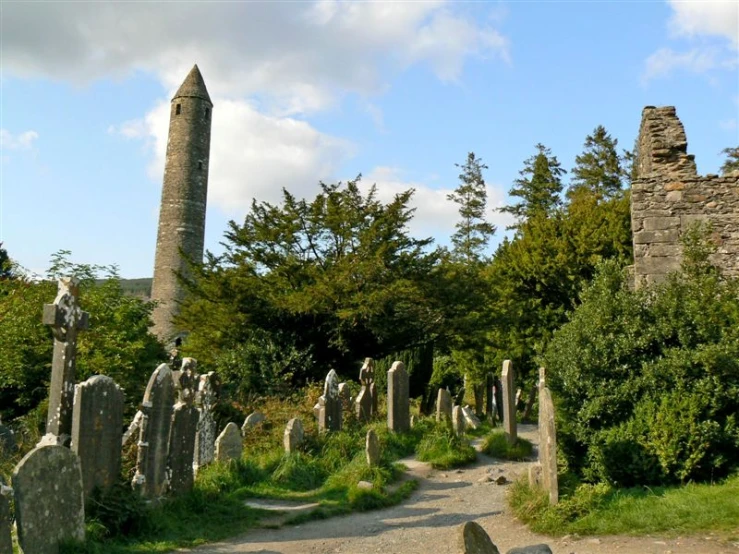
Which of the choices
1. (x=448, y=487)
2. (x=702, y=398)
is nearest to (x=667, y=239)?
(x=702, y=398)

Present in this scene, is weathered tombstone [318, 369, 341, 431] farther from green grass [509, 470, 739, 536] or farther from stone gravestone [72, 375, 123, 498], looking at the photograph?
stone gravestone [72, 375, 123, 498]

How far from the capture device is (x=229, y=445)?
1049 cm

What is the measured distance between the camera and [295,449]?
11.3 m

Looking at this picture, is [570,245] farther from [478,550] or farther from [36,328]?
[478,550]

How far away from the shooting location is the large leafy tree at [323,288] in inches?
755

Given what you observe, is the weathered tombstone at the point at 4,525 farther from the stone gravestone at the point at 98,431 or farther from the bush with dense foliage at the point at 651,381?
the bush with dense foliage at the point at 651,381

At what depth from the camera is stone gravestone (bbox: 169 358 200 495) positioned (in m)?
8.55

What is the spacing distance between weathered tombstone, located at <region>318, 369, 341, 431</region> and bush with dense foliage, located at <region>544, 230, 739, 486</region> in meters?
4.44

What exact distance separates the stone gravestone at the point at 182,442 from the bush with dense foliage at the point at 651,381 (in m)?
5.15

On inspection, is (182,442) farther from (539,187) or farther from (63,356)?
(539,187)

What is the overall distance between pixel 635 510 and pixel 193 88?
36613mm

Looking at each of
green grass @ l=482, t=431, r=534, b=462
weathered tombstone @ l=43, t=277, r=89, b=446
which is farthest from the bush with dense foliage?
weathered tombstone @ l=43, t=277, r=89, b=446

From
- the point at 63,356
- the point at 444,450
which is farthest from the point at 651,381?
the point at 63,356

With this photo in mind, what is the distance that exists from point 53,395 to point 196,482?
238 cm
